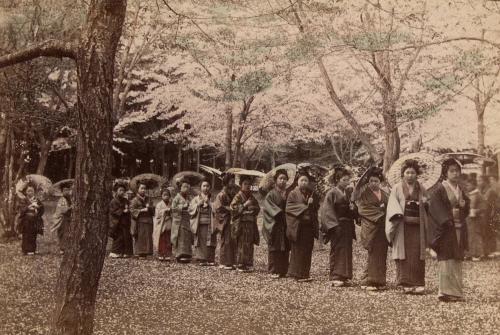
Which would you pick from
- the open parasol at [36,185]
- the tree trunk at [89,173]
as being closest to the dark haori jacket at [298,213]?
the tree trunk at [89,173]

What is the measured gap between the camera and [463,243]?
6941 millimetres

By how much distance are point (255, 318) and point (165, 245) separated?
210 inches

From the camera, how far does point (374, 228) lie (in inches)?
303

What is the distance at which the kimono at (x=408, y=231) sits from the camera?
285 inches

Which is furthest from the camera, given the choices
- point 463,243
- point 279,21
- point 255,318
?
point 279,21

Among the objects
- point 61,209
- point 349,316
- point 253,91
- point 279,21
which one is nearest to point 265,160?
point 253,91

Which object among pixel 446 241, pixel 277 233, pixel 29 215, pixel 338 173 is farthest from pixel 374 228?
pixel 29 215

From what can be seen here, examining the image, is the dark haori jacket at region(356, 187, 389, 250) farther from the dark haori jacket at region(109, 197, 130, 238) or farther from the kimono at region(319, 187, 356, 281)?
the dark haori jacket at region(109, 197, 130, 238)

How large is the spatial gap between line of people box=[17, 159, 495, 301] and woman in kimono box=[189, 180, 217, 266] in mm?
18

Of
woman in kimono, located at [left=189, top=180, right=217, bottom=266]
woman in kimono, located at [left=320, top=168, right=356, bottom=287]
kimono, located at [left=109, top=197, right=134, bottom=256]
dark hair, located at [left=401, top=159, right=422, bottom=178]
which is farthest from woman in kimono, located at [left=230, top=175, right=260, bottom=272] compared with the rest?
dark hair, located at [left=401, top=159, right=422, bottom=178]

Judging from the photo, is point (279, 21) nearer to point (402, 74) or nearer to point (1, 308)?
point (402, 74)

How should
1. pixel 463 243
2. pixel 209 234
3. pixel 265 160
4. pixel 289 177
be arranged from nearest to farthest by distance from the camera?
pixel 463 243 → pixel 289 177 → pixel 209 234 → pixel 265 160

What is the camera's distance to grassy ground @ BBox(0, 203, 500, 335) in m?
5.39

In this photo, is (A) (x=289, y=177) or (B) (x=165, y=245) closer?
(A) (x=289, y=177)
